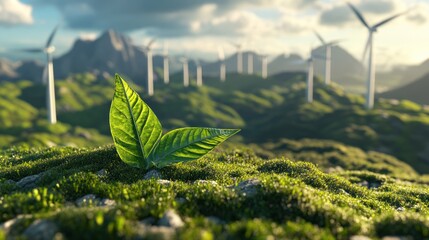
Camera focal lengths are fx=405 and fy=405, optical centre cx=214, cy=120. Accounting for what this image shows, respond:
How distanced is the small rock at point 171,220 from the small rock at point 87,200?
9.03 ft

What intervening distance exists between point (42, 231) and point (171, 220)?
2913 millimetres

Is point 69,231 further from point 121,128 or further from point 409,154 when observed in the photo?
point 409,154

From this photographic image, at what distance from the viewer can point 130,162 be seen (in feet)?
55.4

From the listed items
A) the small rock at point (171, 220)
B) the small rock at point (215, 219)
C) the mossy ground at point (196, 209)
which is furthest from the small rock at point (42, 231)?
the small rock at point (215, 219)

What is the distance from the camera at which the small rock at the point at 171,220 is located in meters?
9.66

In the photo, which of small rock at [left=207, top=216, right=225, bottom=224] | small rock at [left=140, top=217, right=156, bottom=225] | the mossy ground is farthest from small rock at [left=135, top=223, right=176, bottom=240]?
small rock at [left=207, top=216, right=225, bottom=224]

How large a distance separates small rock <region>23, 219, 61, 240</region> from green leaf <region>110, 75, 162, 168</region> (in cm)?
700

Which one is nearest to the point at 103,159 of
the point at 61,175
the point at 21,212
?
the point at 61,175

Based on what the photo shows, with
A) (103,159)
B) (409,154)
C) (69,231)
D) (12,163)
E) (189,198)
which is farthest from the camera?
(409,154)

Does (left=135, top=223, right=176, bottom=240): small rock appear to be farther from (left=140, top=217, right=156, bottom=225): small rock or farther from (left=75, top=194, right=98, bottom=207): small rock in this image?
(left=75, top=194, right=98, bottom=207): small rock

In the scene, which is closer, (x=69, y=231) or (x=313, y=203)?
(x=69, y=231)

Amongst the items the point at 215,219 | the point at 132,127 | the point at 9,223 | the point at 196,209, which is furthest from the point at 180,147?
the point at 9,223

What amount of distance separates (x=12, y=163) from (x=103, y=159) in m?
7.62

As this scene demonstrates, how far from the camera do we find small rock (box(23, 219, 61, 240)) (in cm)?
893
